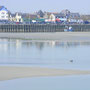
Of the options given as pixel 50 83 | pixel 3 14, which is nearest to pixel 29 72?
pixel 50 83

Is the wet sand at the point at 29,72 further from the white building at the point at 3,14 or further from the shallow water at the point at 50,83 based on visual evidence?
the white building at the point at 3,14

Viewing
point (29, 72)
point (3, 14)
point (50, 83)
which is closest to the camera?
point (50, 83)

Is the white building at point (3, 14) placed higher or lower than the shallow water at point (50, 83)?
higher

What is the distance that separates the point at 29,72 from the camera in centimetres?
1820

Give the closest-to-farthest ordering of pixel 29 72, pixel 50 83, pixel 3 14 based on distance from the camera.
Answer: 1. pixel 50 83
2. pixel 29 72
3. pixel 3 14

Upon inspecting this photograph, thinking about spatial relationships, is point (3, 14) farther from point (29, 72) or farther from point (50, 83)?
point (50, 83)

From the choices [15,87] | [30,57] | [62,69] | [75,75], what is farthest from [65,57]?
[15,87]

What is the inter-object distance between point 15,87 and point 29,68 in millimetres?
4499

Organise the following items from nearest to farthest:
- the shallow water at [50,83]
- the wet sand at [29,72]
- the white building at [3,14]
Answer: the shallow water at [50,83] → the wet sand at [29,72] → the white building at [3,14]

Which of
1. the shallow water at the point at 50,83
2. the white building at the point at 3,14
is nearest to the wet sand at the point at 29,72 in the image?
the shallow water at the point at 50,83

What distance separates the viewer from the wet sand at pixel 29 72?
56.9ft

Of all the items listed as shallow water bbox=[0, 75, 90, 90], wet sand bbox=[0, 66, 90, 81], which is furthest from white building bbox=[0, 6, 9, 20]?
shallow water bbox=[0, 75, 90, 90]

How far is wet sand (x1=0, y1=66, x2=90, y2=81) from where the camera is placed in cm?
1734

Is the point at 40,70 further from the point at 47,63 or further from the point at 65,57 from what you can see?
the point at 65,57
